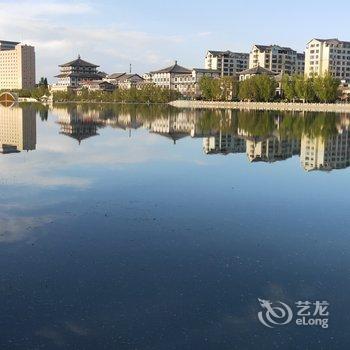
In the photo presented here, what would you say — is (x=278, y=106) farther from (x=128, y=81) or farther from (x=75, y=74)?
(x=75, y=74)

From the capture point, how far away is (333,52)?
109688 millimetres

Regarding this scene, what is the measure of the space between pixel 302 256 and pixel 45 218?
540cm

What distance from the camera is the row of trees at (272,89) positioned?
71438 mm

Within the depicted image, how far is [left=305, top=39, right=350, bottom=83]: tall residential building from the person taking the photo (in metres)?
110

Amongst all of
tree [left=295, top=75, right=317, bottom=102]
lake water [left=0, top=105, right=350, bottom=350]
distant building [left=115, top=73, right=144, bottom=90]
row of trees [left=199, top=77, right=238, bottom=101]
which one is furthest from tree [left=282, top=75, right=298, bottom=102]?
lake water [left=0, top=105, right=350, bottom=350]

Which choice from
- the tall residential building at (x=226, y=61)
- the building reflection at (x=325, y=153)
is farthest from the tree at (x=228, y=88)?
the building reflection at (x=325, y=153)

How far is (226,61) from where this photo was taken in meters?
123

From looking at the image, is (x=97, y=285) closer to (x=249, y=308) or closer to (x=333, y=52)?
(x=249, y=308)

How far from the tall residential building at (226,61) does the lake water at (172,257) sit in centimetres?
10768

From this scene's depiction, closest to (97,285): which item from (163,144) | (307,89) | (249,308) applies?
(249,308)

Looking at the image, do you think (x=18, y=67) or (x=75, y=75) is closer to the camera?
(x=75, y=75)

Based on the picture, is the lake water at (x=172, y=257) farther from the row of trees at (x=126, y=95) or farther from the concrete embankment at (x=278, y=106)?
the row of trees at (x=126, y=95)

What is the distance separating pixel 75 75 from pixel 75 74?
405mm

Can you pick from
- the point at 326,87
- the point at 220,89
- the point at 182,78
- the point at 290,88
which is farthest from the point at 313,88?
the point at 182,78
